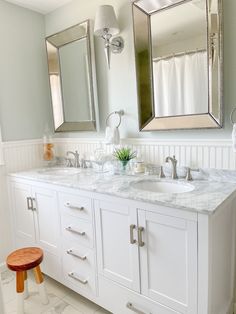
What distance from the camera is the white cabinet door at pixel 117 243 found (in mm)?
1377

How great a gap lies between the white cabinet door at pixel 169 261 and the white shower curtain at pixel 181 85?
77cm

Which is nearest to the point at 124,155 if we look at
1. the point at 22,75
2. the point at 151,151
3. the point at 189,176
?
the point at 151,151

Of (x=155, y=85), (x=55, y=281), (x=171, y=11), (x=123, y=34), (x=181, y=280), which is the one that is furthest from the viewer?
(x=55, y=281)

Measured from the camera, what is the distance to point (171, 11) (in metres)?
1.60

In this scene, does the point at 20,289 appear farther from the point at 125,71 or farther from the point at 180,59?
the point at 180,59

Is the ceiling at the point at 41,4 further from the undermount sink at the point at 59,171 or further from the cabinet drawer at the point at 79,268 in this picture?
the cabinet drawer at the point at 79,268

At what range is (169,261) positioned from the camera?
4.08ft

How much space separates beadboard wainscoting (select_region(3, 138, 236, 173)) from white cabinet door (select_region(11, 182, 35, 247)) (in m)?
0.27

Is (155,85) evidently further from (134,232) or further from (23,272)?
(23,272)

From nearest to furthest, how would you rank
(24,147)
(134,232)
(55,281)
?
(134,232)
(55,281)
(24,147)

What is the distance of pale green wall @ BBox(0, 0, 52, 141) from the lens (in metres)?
2.21

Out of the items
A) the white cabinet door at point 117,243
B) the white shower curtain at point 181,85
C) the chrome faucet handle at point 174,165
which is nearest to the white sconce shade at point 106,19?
the white shower curtain at point 181,85

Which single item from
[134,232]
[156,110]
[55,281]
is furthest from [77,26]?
[55,281]

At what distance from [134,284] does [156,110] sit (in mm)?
1146
